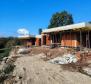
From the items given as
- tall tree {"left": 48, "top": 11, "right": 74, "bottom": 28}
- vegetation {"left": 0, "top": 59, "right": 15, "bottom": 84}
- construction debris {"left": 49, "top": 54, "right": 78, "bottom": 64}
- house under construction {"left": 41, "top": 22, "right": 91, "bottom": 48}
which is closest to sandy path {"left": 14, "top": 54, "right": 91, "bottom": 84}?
vegetation {"left": 0, "top": 59, "right": 15, "bottom": 84}

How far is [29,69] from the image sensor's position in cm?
2169

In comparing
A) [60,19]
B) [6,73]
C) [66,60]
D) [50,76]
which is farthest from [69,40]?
[60,19]

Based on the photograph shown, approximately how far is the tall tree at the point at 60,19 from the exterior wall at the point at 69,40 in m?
29.0

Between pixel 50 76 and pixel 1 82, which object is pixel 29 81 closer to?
pixel 50 76

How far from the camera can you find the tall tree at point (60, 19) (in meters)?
63.2

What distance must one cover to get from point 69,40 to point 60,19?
31.3 m

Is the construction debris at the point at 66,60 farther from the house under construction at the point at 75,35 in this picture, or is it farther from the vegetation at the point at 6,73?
the house under construction at the point at 75,35

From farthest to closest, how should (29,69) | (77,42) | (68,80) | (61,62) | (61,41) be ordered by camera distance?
1. (61,41)
2. (77,42)
3. (61,62)
4. (29,69)
5. (68,80)

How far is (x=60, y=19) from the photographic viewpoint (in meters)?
63.4

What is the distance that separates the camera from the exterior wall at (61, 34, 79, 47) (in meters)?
31.5

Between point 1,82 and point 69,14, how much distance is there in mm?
48509

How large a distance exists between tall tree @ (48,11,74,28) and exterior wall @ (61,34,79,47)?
29.0m

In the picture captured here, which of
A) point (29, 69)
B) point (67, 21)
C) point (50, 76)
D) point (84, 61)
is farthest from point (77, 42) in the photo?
point (67, 21)

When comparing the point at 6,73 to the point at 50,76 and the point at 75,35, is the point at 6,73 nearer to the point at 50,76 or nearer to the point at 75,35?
the point at 50,76
